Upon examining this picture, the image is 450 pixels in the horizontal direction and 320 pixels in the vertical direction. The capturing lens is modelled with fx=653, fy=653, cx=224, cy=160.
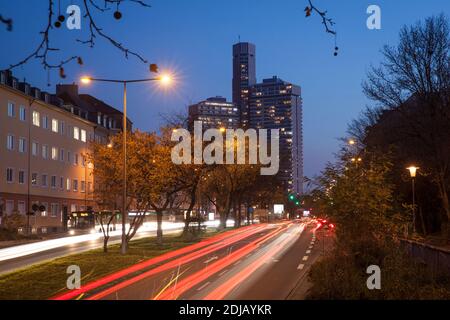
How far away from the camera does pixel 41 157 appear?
75125 mm

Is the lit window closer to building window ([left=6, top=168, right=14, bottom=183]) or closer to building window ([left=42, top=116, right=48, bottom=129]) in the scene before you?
building window ([left=6, top=168, right=14, bottom=183])

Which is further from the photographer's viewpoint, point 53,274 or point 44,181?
point 44,181

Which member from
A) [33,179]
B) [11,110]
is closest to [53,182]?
[33,179]

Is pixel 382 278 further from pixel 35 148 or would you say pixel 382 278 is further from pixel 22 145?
pixel 35 148

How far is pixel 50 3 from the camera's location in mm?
5973

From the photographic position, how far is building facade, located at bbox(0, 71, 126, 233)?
2586 inches

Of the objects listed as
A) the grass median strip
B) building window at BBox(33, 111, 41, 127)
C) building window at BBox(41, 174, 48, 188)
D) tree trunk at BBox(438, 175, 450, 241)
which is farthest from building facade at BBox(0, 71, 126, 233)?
tree trunk at BBox(438, 175, 450, 241)

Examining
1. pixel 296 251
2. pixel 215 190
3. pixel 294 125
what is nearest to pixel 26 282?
pixel 296 251

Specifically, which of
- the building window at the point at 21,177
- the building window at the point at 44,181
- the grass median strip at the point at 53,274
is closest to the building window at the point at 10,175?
the building window at the point at 21,177

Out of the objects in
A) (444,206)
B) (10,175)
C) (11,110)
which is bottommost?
(444,206)

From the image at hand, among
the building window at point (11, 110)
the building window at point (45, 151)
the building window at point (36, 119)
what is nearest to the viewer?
the building window at point (11, 110)

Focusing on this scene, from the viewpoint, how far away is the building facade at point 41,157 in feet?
216

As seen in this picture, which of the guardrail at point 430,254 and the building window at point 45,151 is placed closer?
the guardrail at point 430,254

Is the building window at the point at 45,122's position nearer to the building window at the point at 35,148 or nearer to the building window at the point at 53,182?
the building window at the point at 35,148
